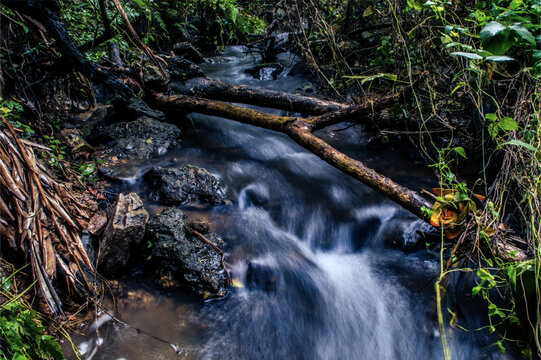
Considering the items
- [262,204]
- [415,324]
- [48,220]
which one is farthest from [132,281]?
[415,324]

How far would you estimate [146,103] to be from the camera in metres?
4.86

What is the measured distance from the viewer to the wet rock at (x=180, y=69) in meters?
4.96

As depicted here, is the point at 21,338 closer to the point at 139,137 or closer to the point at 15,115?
the point at 15,115

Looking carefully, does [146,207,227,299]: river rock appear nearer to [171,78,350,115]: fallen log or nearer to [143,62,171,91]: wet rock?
[171,78,350,115]: fallen log

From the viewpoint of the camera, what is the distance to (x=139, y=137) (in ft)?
14.3

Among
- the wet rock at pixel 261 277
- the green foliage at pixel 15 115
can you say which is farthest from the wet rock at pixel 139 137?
the wet rock at pixel 261 277

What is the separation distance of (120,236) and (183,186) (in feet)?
3.61

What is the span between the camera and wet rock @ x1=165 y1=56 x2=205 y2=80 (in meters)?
4.96

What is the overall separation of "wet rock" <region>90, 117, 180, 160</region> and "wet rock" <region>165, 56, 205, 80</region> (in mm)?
914

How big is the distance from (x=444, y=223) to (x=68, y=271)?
273cm

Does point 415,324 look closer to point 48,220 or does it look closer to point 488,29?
point 488,29

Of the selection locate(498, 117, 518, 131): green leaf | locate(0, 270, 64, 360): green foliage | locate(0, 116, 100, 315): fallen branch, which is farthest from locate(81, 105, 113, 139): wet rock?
locate(498, 117, 518, 131): green leaf

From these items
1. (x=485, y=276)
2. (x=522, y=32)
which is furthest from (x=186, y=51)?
(x=485, y=276)

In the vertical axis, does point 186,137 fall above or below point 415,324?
above
